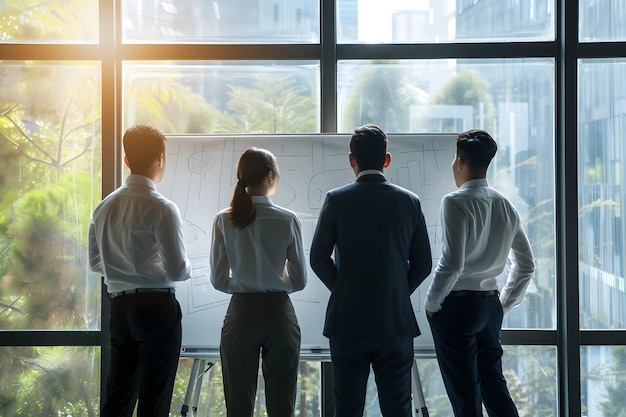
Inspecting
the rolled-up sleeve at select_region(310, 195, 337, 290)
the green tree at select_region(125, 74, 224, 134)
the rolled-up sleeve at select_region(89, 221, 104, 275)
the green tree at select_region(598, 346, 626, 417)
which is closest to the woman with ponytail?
the rolled-up sleeve at select_region(310, 195, 337, 290)

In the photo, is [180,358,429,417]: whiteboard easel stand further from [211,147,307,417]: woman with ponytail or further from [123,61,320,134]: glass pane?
[123,61,320,134]: glass pane

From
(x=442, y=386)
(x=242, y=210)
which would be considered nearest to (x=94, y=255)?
(x=242, y=210)

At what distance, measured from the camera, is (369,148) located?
249 cm

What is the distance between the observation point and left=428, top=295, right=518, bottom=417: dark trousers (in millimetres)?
2582

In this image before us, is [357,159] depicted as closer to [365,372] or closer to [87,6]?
[365,372]

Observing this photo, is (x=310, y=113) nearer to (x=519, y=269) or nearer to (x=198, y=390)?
(x=519, y=269)

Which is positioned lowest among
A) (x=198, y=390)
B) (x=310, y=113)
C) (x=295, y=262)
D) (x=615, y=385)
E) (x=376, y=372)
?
(x=615, y=385)

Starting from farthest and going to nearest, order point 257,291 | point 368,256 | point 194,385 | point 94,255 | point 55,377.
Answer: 1. point 55,377
2. point 194,385
3. point 94,255
4. point 257,291
5. point 368,256

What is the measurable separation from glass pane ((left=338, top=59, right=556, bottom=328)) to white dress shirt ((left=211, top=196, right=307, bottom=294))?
1066 mm

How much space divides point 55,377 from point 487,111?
9.29 feet

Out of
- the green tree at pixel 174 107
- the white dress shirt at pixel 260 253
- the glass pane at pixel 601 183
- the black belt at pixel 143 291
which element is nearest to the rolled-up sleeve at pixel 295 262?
the white dress shirt at pixel 260 253

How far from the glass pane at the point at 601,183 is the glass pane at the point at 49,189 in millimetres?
2685

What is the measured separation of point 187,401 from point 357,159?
141 cm

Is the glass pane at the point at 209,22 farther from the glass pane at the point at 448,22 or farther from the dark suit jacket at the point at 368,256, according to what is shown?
the dark suit jacket at the point at 368,256
